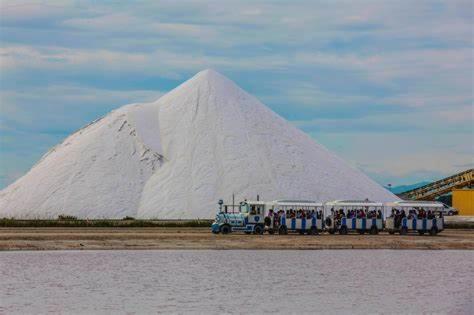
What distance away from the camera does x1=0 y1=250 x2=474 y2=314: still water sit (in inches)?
1014

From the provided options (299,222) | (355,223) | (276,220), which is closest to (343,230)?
(355,223)

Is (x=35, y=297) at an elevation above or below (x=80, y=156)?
below

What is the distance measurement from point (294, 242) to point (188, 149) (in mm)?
36646

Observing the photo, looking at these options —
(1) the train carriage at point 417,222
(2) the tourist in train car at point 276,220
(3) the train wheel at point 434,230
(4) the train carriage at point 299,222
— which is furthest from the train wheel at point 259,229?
(3) the train wheel at point 434,230

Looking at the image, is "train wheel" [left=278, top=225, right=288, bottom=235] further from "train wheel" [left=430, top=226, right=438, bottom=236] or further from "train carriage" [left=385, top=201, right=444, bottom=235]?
"train wheel" [left=430, top=226, right=438, bottom=236]

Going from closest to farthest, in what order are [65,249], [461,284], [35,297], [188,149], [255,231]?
[35,297] → [461,284] → [65,249] → [255,231] → [188,149]

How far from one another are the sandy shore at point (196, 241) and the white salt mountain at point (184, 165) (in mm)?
21554

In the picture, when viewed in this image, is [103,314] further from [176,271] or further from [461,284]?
[461,284]

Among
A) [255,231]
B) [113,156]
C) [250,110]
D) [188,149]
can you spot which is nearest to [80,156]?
[113,156]

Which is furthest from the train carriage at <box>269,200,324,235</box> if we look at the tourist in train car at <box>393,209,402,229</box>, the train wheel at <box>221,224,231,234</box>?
the tourist in train car at <box>393,209,402,229</box>

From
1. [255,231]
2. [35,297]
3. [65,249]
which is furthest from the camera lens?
[255,231]

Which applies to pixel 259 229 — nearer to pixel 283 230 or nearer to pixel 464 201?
pixel 283 230

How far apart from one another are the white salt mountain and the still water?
34.0 m

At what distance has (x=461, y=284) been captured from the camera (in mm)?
31625
